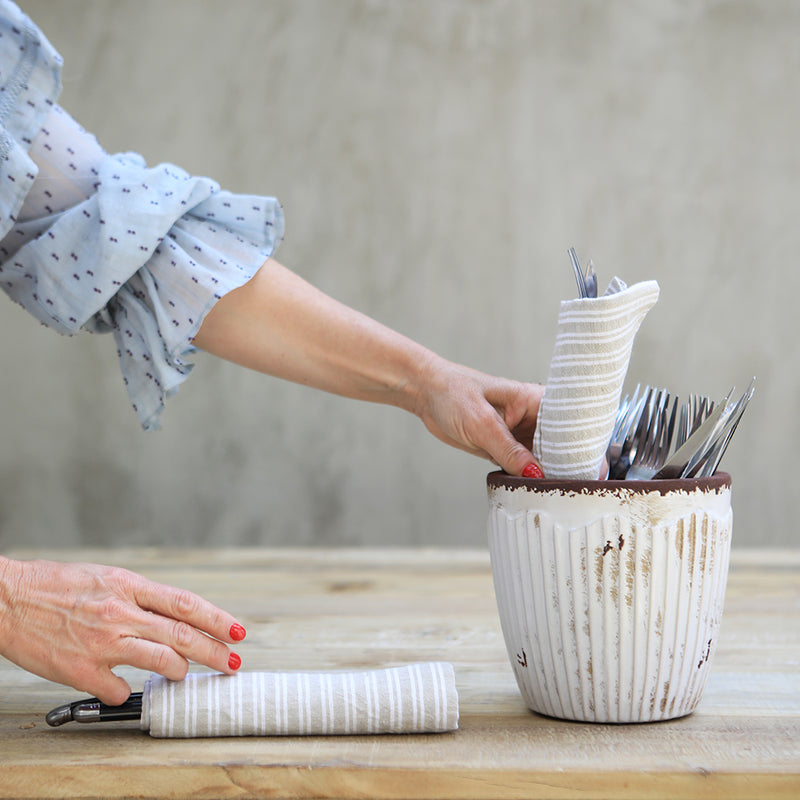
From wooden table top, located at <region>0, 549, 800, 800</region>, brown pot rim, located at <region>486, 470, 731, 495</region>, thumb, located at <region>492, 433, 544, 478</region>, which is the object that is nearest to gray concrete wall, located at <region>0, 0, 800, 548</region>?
wooden table top, located at <region>0, 549, 800, 800</region>

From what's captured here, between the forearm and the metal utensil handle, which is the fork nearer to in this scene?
the forearm

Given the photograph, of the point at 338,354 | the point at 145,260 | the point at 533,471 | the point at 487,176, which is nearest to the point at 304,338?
the point at 338,354

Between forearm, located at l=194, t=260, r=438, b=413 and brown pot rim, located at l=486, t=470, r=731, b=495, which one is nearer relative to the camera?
brown pot rim, located at l=486, t=470, r=731, b=495

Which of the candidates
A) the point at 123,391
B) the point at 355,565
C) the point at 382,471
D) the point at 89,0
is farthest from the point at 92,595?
the point at 89,0

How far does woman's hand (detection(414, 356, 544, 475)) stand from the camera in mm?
667

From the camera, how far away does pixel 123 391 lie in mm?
2094

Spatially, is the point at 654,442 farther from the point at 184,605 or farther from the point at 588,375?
the point at 184,605

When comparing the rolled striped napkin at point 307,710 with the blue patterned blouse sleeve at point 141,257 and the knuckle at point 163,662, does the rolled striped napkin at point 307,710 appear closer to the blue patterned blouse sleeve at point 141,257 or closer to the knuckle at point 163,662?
the knuckle at point 163,662

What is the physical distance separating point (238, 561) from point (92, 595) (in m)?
0.75

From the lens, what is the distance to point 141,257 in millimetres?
669

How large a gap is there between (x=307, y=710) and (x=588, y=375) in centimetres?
25

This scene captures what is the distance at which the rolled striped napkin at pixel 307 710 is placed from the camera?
20.0 inches

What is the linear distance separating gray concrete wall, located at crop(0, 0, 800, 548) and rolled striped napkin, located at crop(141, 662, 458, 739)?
58.9 inches

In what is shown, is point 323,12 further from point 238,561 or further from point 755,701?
point 755,701
